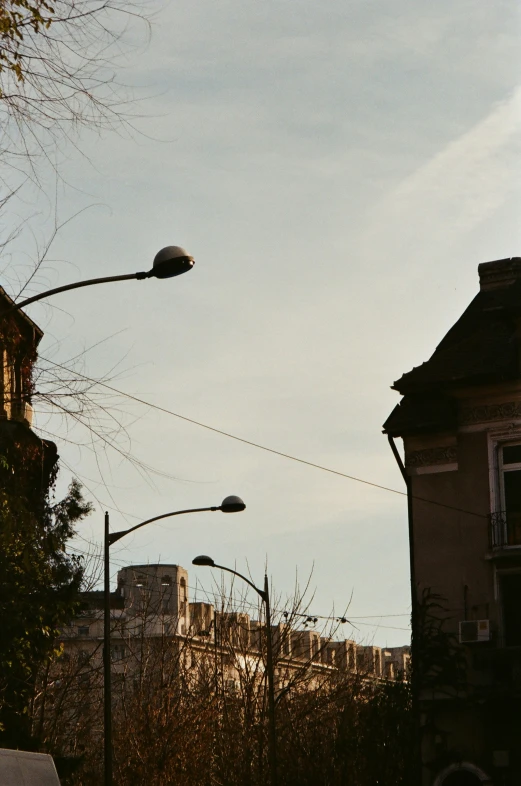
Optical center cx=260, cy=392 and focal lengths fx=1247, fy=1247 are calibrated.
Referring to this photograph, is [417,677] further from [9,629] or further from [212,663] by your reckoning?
[212,663]

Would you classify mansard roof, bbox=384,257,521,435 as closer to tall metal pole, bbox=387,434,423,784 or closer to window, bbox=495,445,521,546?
tall metal pole, bbox=387,434,423,784

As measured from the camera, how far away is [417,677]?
29109mm

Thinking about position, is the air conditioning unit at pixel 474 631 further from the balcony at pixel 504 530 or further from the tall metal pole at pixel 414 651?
the balcony at pixel 504 530

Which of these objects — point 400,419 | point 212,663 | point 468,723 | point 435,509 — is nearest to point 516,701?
point 468,723

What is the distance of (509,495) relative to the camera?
96.8ft

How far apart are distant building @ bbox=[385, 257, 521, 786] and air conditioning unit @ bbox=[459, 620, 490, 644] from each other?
0.07 ft

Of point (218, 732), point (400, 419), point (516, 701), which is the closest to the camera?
point (516, 701)

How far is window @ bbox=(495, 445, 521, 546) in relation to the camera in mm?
29000

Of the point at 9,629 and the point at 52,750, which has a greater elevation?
the point at 9,629

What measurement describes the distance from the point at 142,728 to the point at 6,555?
43.6 ft

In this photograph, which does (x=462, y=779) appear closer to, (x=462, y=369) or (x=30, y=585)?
(x=462, y=369)

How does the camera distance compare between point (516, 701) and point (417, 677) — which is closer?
point (516, 701)

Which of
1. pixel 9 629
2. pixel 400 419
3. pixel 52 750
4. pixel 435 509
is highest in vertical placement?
pixel 400 419

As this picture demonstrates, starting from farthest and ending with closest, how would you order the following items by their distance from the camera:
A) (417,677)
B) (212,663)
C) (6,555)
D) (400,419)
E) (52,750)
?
(212,663) < (400,419) < (417,677) < (52,750) < (6,555)
